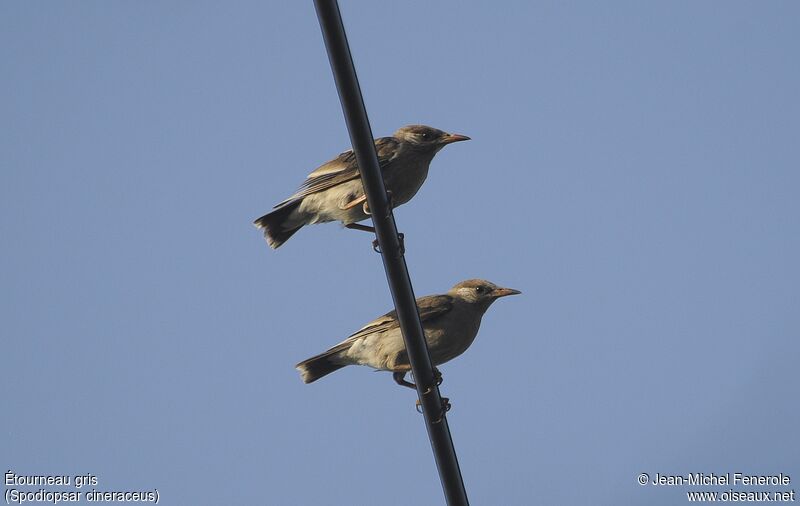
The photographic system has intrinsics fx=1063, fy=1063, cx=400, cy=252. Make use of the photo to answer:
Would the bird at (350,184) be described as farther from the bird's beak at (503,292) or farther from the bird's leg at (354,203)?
the bird's beak at (503,292)

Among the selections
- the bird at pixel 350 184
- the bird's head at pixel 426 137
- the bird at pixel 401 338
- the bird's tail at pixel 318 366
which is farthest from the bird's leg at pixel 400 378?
the bird's head at pixel 426 137

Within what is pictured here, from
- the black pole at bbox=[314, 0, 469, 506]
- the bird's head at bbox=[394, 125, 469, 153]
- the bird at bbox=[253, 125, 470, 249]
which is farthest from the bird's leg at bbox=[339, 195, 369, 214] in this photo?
the black pole at bbox=[314, 0, 469, 506]

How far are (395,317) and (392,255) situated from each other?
3.80 meters

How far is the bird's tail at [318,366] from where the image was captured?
9.78 meters

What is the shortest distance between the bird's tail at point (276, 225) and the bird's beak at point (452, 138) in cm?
152

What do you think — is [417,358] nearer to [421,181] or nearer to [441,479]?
[441,479]

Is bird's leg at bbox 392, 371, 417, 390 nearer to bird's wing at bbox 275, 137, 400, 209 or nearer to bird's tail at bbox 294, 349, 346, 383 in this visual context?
bird's tail at bbox 294, 349, 346, 383

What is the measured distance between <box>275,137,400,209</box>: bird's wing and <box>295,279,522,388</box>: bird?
132cm

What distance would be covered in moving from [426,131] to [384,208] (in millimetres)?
4425

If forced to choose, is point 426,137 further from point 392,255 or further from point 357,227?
point 392,255

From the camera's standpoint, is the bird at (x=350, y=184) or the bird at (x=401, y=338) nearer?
the bird at (x=401, y=338)

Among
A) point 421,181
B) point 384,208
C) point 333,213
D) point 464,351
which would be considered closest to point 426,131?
point 421,181

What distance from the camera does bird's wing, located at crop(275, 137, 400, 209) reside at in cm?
981

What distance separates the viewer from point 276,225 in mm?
10242
